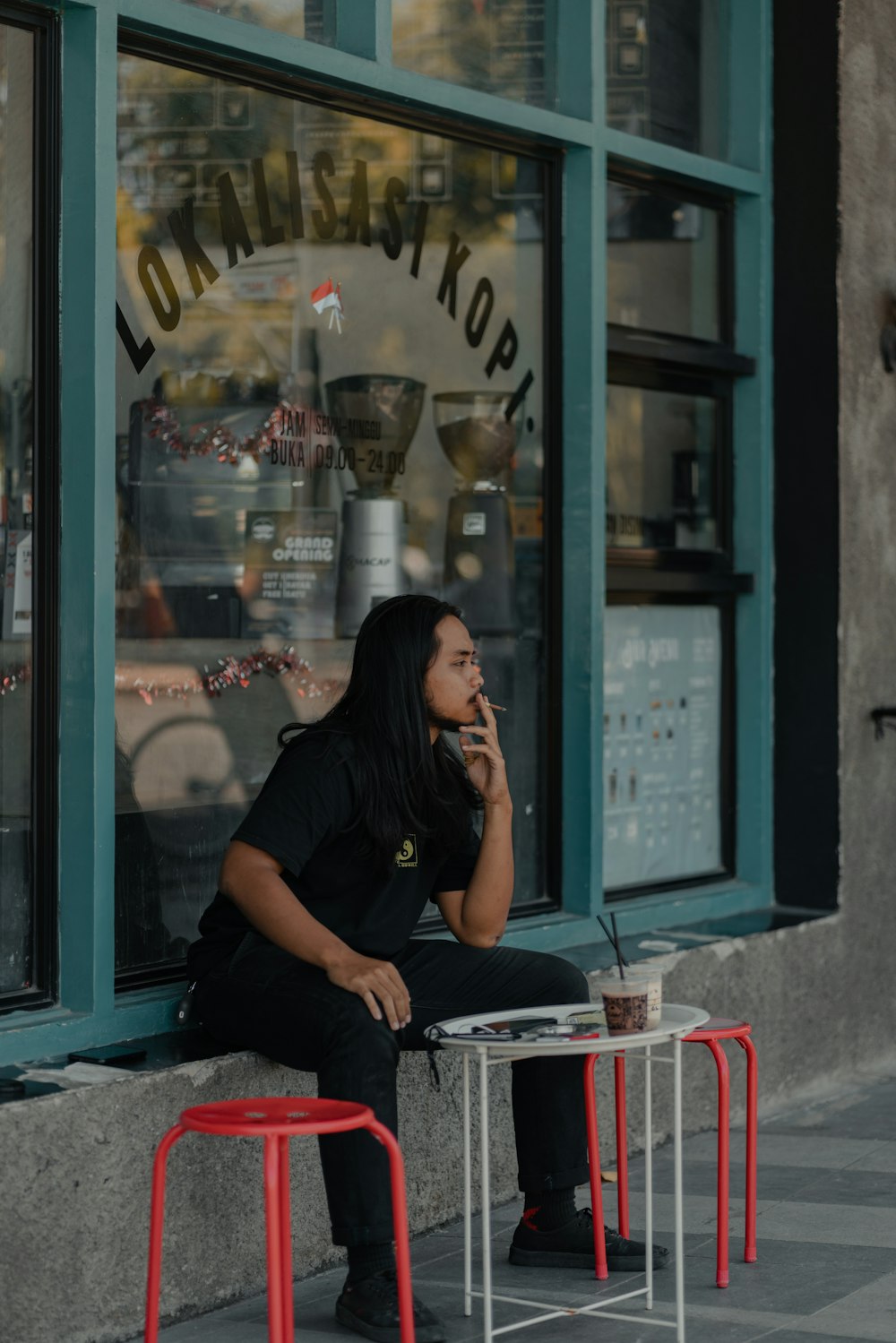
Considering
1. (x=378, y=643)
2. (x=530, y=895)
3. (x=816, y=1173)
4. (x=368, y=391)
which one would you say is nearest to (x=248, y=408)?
(x=368, y=391)

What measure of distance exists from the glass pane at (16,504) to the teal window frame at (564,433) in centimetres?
8

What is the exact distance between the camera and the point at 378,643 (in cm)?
417

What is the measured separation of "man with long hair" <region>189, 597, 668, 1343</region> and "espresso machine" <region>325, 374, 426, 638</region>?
3.34 feet

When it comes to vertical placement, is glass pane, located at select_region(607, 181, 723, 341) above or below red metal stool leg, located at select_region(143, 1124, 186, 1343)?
above

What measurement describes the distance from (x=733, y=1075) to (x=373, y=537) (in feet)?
6.38

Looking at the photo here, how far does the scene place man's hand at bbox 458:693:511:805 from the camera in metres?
4.15

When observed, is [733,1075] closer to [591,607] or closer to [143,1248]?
[591,607]

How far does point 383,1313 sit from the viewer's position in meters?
3.69

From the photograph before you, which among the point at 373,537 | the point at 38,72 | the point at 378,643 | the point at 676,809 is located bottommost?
the point at 676,809

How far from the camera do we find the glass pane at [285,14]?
15.4 ft

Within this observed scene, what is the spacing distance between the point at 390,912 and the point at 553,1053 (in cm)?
75

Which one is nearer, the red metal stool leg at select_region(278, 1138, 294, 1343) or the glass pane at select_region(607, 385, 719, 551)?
the red metal stool leg at select_region(278, 1138, 294, 1343)

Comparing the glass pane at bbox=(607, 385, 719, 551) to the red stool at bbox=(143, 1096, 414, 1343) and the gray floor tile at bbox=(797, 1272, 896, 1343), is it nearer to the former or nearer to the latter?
the gray floor tile at bbox=(797, 1272, 896, 1343)

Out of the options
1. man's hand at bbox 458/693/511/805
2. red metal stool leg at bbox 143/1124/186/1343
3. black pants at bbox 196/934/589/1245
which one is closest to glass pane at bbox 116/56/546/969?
black pants at bbox 196/934/589/1245
